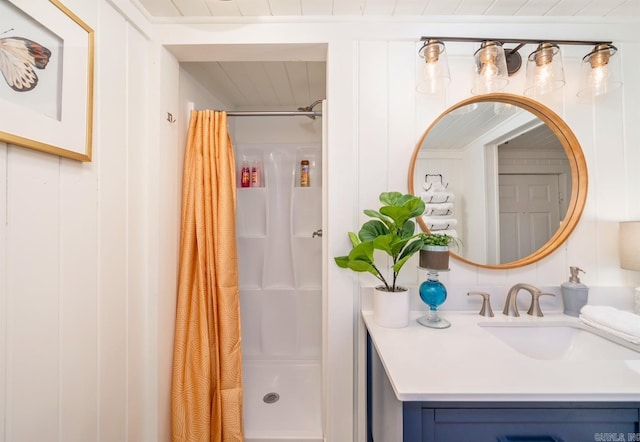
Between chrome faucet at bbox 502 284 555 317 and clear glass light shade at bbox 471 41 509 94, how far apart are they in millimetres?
871

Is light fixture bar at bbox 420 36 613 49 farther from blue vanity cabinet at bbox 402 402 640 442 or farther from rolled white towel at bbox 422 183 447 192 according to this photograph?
blue vanity cabinet at bbox 402 402 640 442

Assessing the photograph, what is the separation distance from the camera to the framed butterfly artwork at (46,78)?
0.57 metres

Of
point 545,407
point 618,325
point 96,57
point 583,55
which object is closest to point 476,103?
point 583,55

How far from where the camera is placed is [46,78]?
65 centimetres

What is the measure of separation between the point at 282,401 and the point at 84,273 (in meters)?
1.41

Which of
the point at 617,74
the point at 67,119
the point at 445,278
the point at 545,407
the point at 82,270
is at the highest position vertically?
the point at 617,74

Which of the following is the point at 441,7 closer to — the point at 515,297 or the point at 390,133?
the point at 390,133

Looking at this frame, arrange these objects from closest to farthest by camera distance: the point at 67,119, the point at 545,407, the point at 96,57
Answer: the point at 545,407 → the point at 67,119 → the point at 96,57

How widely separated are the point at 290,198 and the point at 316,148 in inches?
18.0

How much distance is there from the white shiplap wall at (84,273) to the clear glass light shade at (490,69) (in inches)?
57.8

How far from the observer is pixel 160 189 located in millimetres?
1076

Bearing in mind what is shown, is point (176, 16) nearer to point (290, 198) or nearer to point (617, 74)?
point (290, 198)

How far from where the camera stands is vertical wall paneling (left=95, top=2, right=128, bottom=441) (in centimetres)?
84

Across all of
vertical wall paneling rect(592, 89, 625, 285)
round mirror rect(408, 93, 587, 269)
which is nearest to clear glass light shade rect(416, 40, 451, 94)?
round mirror rect(408, 93, 587, 269)
